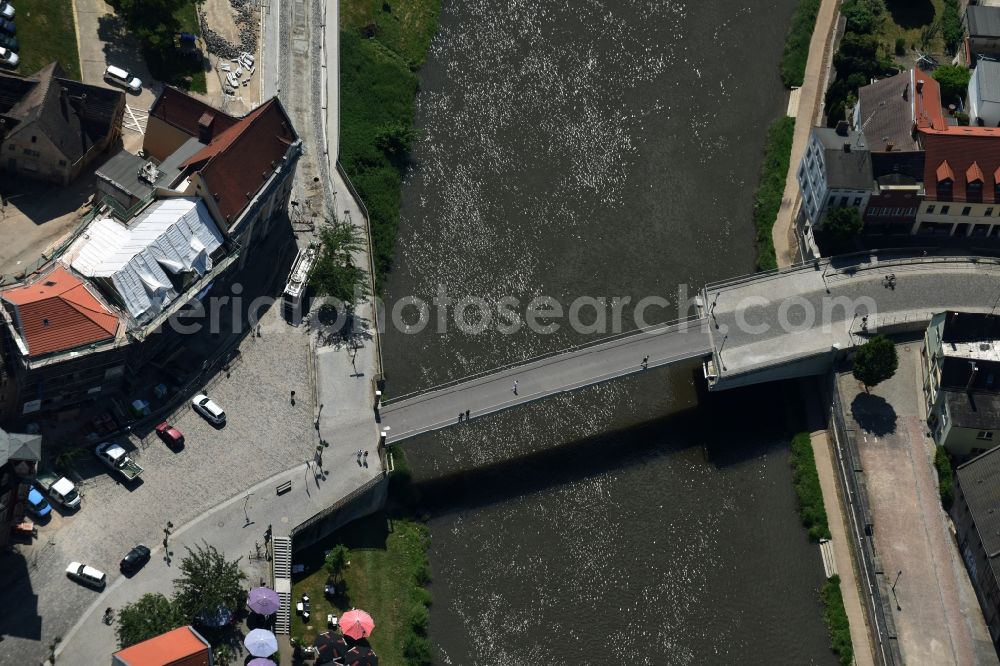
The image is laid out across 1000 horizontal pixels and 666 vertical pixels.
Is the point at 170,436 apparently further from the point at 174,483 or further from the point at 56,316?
the point at 56,316

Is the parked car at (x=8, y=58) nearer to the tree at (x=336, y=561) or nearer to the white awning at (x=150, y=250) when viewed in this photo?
the white awning at (x=150, y=250)

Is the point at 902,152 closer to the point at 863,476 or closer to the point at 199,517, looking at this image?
the point at 863,476

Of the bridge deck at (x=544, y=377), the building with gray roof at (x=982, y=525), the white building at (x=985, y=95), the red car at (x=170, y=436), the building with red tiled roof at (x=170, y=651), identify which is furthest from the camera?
the white building at (x=985, y=95)

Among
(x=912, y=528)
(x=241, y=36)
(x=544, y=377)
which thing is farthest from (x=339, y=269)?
(x=912, y=528)

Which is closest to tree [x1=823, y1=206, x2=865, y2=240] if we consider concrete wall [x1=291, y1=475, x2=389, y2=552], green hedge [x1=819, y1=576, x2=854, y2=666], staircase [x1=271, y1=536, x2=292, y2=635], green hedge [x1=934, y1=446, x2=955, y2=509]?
green hedge [x1=934, y1=446, x2=955, y2=509]

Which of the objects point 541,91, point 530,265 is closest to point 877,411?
point 530,265

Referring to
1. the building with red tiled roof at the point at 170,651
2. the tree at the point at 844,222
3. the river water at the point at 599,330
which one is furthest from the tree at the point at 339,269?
the tree at the point at 844,222
